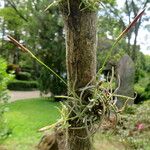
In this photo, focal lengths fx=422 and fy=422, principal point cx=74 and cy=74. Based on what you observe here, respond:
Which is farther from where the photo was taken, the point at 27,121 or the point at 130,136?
the point at 27,121

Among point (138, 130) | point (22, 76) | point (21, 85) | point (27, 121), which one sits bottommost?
point (27, 121)

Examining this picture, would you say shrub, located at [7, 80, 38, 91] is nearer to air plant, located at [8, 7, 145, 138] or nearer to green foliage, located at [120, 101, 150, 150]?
green foliage, located at [120, 101, 150, 150]

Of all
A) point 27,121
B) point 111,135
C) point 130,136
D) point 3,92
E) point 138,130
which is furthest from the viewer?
point 27,121

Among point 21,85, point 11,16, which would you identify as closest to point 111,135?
point 21,85

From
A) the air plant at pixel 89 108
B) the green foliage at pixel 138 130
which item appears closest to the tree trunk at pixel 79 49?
the air plant at pixel 89 108

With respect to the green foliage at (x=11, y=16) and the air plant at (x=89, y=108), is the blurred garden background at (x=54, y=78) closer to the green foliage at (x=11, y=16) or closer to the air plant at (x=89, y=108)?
the green foliage at (x=11, y=16)

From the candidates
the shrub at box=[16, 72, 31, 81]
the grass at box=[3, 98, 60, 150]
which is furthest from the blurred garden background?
the shrub at box=[16, 72, 31, 81]

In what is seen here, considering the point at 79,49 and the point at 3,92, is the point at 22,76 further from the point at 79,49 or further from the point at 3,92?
the point at 79,49
